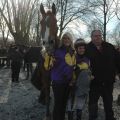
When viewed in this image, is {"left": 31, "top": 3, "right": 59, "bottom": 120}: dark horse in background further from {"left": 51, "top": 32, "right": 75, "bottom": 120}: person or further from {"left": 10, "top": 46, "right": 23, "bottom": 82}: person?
{"left": 10, "top": 46, "right": 23, "bottom": 82}: person

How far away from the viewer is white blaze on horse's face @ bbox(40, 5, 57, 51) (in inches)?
253

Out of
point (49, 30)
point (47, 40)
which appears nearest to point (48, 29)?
point (49, 30)

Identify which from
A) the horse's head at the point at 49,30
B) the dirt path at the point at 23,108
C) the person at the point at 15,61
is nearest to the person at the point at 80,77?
the horse's head at the point at 49,30

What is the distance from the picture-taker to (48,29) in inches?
263

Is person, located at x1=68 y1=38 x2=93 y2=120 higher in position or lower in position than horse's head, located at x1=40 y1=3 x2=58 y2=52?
lower

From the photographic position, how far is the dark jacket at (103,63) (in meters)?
6.68

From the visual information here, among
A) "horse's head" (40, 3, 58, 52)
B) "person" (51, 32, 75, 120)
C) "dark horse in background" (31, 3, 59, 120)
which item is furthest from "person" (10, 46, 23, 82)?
"person" (51, 32, 75, 120)

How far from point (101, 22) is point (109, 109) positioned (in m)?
28.6

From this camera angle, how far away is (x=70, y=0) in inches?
1538

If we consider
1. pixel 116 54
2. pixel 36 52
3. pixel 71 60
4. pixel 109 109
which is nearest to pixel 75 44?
pixel 71 60

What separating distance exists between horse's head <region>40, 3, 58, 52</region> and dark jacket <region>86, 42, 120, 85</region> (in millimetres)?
721

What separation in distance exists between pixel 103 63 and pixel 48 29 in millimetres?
1212

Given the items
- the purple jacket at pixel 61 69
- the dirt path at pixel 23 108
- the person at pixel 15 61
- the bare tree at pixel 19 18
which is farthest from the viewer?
the bare tree at pixel 19 18

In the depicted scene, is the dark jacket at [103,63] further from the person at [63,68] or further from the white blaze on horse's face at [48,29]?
the white blaze on horse's face at [48,29]
